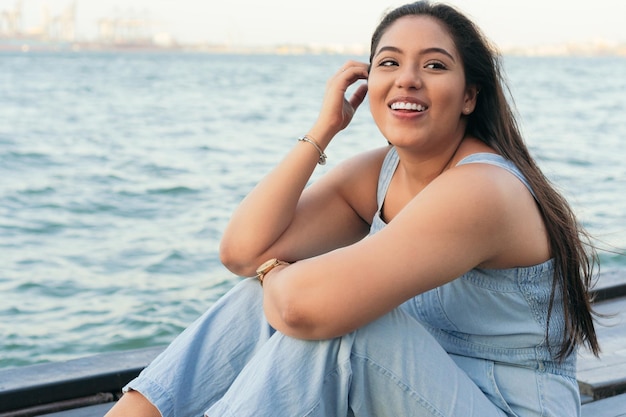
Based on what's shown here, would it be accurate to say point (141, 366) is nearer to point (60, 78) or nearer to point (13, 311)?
point (13, 311)

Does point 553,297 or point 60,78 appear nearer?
point 553,297

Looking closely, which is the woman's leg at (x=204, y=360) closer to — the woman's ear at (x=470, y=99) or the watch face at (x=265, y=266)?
the watch face at (x=265, y=266)

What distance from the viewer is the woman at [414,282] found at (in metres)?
1.56

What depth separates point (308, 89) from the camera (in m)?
25.6

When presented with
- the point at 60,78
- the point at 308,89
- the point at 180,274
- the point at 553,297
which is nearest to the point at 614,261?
the point at 180,274

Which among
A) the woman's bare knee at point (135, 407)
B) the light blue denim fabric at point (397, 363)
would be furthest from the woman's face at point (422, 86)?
the woman's bare knee at point (135, 407)

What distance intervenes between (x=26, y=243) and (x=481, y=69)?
530 centimetres

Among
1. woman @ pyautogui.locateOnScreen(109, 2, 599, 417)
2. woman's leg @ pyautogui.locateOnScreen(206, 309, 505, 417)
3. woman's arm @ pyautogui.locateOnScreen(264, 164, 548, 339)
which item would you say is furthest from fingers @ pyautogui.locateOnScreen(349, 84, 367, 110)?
woman's leg @ pyautogui.locateOnScreen(206, 309, 505, 417)

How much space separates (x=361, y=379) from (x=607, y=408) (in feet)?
2.85

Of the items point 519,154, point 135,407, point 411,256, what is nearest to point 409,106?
point 519,154

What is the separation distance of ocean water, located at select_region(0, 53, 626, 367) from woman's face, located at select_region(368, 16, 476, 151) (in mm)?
258

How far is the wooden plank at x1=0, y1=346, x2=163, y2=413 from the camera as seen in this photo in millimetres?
2201

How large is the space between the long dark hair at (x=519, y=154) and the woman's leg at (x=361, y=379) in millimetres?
316

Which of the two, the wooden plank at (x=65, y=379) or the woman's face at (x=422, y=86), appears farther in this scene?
the wooden plank at (x=65, y=379)
